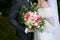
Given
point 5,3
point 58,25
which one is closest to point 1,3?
point 5,3

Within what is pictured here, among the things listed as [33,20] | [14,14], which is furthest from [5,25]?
[33,20]

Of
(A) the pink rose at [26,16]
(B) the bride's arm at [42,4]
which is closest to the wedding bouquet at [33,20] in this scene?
(A) the pink rose at [26,16]

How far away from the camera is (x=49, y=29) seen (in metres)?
5.03

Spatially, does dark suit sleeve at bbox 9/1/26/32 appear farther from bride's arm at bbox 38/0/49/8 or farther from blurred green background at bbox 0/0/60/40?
blurred green background at bbox 0/0/60/40

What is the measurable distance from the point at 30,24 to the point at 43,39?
63cm

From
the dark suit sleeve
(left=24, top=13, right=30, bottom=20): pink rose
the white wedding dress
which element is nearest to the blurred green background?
the white wedding dress

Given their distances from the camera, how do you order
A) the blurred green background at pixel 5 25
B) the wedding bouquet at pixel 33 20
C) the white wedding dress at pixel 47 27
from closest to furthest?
the wedding bouquet at pixel 33 20
the white wedding dress at pixel 47 27
the blurred green background at pixel 5 25

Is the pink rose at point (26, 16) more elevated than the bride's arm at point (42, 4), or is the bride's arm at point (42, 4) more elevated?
the bride's arm at point (42, 4)

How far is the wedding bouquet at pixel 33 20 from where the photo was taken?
4.50 metres

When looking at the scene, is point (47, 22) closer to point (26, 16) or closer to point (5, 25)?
point (26, 16)

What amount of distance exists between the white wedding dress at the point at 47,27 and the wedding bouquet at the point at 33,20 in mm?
392

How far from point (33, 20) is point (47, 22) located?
0.49m

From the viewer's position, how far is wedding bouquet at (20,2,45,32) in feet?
14.8

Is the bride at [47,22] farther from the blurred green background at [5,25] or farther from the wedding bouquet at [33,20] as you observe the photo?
the blurred green background at [5,25]
